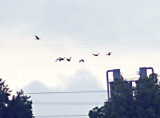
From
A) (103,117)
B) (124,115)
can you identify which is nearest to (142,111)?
(124,115)

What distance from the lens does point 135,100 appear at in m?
105

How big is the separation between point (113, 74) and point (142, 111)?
641 inches

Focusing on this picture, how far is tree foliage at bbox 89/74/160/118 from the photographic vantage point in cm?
10212

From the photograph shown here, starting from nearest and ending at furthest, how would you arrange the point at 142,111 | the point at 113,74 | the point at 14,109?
the point at 142,111, the point at 14,109, the point at 113,74

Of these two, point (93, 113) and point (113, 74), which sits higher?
point (113, 74)

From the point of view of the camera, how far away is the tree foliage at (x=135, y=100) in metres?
102

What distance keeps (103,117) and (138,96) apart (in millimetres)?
8209

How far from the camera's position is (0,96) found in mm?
110375

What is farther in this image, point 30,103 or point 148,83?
point 30,103

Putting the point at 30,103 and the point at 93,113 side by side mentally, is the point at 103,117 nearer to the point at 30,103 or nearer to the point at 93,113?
the point at 93,113

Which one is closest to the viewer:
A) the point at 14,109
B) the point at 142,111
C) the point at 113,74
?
the point at 142,111

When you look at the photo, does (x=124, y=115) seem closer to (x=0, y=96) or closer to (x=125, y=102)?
(x=125, y=102)

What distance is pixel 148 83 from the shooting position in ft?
347

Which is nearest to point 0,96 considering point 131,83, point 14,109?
point 14,109
